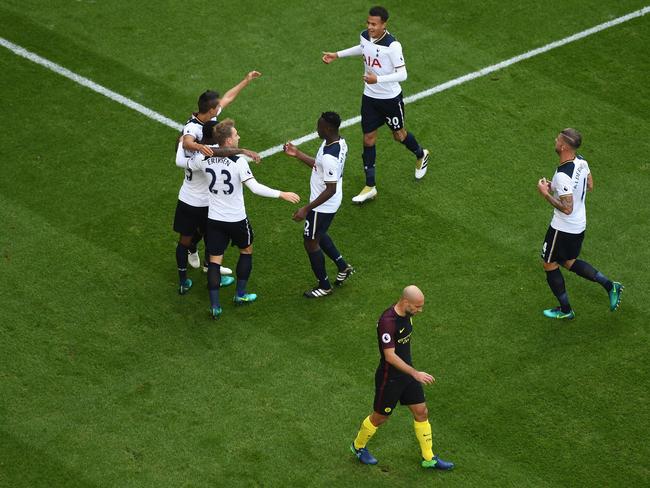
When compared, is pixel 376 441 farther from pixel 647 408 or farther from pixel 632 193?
pixel 632 193

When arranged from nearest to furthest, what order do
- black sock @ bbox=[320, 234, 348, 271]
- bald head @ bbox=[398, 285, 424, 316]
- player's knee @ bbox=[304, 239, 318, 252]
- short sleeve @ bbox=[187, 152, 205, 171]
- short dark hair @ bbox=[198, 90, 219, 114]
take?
bald head @ bbox=[398, 285, 424, 316], short sleeve @ bbox=[187, 152, 205, 171], short dark hair @ bbox=[198, 90, 219, 114], player's knee @ bbox=[304, 239, 318, 252], black sock @ bbox=[320, 234, 348, 271]

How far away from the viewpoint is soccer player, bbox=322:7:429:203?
14.1 metres

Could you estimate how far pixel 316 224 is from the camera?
41.2ft

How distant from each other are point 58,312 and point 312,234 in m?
3.09

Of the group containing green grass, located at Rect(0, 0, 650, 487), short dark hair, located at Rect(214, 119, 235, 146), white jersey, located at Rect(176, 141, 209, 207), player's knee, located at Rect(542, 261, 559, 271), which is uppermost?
short dark hair, located at Rect(214, 119, 235, 146)

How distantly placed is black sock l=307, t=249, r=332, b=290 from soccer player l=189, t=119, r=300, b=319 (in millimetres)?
734

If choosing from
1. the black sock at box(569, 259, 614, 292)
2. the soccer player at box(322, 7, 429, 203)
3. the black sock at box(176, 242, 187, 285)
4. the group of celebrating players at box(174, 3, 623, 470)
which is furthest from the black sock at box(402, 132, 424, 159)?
the black sock at box(176, 242, 187, 285)

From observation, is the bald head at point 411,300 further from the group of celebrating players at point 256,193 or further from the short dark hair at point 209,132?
the short dark hair at point 209,132

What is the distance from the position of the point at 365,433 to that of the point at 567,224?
11.7 ft

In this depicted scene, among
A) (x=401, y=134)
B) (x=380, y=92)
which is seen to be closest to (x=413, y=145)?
(x=401, y=134)

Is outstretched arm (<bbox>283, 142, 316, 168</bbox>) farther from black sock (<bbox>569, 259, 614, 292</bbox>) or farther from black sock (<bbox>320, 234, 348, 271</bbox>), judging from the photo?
black sock (<bbox>569, 259, 614, 292</bbox>)

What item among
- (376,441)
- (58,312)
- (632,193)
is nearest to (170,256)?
(58,312)

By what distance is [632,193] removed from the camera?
14742mm

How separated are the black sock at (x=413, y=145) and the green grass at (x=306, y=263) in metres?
0.40
